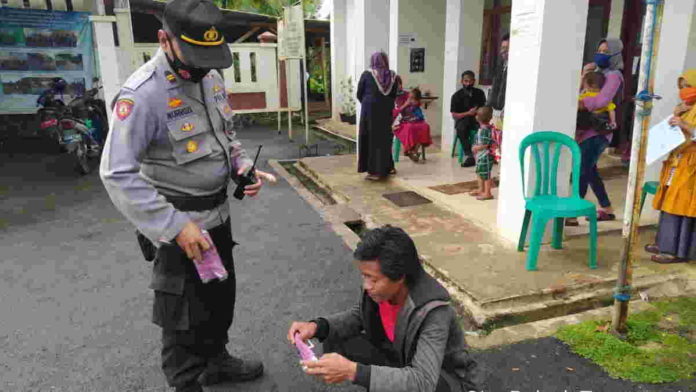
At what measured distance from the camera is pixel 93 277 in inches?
162

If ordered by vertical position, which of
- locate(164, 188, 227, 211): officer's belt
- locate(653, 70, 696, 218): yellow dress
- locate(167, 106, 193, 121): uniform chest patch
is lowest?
locate(653, 70, 696, 218): yellow dress

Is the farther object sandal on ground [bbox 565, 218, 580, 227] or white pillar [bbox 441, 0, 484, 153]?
white pillar [bbox 441, 0, 484, 153]

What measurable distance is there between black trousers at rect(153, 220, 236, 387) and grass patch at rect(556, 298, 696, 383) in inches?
80.6

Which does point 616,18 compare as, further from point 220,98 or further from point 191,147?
point 191,147

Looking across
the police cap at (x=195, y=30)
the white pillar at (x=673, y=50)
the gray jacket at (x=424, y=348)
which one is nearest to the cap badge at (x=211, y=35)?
the police cap at (x=195, y=30)

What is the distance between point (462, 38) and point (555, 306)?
16.9ft

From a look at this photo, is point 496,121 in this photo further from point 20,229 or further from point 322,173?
point 20,229

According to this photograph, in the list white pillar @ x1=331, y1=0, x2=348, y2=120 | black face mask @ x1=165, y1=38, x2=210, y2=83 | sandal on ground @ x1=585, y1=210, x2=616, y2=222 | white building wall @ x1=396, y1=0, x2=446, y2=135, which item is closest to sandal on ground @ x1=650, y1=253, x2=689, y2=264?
sandal on ground @ x1=585, y1=210, x2=616, y2=222

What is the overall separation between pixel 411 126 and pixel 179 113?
5.43 m

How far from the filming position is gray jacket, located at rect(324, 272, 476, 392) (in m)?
1.79

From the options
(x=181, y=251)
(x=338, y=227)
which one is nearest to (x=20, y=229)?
(x=338, y=227)

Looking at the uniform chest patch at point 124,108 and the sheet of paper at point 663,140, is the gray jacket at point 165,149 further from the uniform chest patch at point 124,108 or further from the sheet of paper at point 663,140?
the sheet of paper at point 663,140

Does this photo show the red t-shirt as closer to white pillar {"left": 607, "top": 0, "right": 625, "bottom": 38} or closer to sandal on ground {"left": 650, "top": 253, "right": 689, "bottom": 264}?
sandal on ground {"left": 650, "top": 253, "right": 689, "bottom": 264}

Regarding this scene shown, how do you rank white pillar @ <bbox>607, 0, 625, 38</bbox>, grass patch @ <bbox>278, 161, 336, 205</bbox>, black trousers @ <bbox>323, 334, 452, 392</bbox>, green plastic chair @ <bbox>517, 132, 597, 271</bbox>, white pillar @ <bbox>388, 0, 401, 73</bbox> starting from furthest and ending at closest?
white pillar @ <bbox>388, 0, 401, 73</bbox>
white pillar @ <bbox>607, 0, 625, 38</bbox>
grass patch @ <bbox>278, 161, 336, 205</bbox>
green plastic chair @ <bbox>517, 132, 597, 271</bbox>
black trousers @ <bbox>323, 334, 452, 392</bbox>
